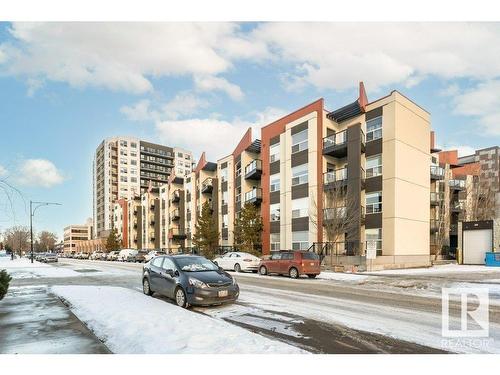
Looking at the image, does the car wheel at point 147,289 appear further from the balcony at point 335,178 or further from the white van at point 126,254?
the white van at point 126,254

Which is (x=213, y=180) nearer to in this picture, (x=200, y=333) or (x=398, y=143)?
(x=398, y=143)

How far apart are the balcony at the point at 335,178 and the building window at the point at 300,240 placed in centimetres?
495

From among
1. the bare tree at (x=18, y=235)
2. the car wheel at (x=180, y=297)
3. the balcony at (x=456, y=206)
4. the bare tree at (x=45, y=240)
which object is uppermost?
the balcony at (x=456, y=206)

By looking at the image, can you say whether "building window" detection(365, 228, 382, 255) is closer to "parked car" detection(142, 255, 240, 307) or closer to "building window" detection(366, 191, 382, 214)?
"building window" detection(366, 191, 382, 214)

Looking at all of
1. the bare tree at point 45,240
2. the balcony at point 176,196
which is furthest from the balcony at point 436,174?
the bare tree at point 45,240

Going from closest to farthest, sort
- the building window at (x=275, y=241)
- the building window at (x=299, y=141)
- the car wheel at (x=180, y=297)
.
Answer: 1. the car wheel at (x=180, y=297)
2. the building window at (x=299, y=141)
3. the building window at (x=275, y=241)

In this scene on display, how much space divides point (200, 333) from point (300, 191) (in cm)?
2696

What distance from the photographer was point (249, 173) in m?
39.7

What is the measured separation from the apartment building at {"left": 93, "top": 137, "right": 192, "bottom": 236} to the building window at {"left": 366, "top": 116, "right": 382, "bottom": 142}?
88516 mm

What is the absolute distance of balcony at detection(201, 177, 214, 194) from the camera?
50300mm

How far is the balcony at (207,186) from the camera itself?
50300mm

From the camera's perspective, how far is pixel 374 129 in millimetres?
29281

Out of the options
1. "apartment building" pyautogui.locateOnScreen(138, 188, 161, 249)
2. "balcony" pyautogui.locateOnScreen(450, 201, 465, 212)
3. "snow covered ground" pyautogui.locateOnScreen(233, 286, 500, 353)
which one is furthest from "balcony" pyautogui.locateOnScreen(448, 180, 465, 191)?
"apartment building" pyautogui.locateOnScreen(138, 188, 161, 249)

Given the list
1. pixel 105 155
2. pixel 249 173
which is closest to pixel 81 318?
pixel 249 173
